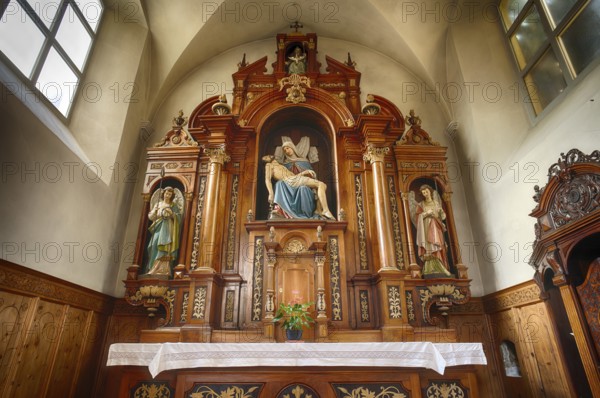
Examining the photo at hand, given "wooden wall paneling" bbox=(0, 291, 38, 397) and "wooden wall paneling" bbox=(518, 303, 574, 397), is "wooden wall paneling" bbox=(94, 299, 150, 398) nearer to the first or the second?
"wooden wall paneling" bbox=(0, 291, 38, 397)

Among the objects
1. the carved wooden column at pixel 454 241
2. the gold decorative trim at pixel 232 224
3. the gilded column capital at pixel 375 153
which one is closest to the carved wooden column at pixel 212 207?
the gold decorative trim at pixel 232 224

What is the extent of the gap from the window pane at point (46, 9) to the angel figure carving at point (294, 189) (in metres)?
3.76

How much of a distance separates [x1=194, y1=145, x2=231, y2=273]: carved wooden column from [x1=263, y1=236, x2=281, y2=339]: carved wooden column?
2.69 feet

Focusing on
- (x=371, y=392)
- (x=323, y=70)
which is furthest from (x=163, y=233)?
(x=323, y=70)

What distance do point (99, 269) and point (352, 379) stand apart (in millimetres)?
4255

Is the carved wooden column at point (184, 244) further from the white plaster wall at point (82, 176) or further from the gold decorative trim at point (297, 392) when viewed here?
the gold decorative trim at point (297, 392)

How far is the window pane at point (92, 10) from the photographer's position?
20.0 ft

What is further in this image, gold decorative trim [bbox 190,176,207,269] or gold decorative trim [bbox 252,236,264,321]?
gold decorative trim [bbox 190,176,207,269]

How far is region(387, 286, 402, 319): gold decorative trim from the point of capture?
16.8 ft

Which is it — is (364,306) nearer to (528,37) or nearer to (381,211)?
(381,211)

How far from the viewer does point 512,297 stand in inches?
207

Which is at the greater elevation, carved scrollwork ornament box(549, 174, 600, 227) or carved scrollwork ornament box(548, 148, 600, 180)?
carved scrollwork ornament box(548, 148, 600, 180)

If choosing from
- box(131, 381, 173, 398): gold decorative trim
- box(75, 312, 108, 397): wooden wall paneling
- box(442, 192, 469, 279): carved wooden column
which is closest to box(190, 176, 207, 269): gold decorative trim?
box(75, 312, 108, 397): wooden wall paneling

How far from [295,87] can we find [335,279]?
371cm
